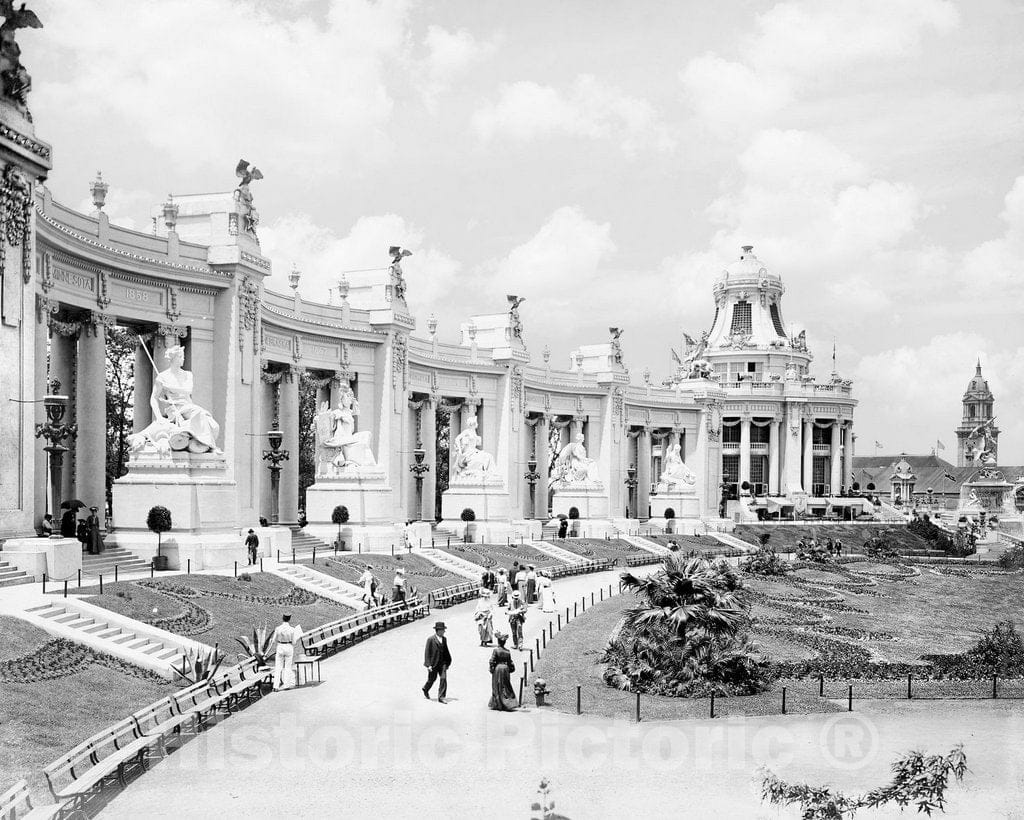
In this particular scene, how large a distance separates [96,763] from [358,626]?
14.8m

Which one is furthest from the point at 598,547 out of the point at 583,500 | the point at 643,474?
the point at 643,474

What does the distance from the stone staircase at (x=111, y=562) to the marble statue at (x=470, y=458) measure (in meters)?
30.4

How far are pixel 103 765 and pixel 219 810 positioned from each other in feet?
6.43

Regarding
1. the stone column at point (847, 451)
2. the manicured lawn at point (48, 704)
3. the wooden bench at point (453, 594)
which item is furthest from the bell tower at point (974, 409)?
the manicured lawn at point (48, 704)

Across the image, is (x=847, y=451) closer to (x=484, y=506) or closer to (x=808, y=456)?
(x=808, y=456)

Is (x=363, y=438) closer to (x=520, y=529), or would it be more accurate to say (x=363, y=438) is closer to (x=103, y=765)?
(x=520, y=529)

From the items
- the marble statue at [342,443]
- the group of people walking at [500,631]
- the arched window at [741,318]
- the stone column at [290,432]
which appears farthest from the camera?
the arched window at [741,318]

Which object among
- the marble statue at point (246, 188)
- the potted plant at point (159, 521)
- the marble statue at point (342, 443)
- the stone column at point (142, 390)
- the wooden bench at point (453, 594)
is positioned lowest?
the wooden bench at point (453, 594)

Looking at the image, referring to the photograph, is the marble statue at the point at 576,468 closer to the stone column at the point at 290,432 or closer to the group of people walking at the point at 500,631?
the stone column at the point at 290,432

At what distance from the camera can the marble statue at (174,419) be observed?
3984cm

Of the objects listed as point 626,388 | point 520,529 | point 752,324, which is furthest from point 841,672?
point 752,324

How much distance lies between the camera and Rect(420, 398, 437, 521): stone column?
7550cm

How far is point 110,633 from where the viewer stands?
26.2 metres

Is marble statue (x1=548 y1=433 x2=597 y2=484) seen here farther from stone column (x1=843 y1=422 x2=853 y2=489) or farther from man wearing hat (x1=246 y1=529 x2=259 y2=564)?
stone column (x1=843 y1=422 x2=853 y2=489)
